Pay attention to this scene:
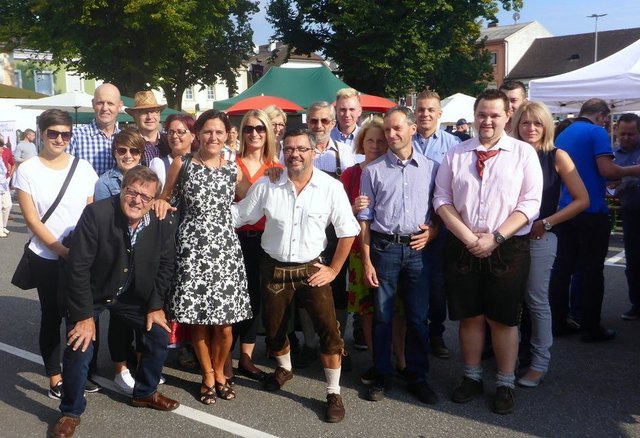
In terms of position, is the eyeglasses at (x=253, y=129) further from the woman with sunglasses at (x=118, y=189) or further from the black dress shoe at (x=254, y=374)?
the black dress shoe at (x=254, y=374)

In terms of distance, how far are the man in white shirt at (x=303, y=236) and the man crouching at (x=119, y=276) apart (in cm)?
56

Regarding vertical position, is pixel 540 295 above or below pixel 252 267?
below

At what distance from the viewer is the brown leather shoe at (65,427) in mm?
3590

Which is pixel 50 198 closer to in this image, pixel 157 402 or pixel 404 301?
pixel 157 402

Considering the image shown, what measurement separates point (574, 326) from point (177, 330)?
3.35m

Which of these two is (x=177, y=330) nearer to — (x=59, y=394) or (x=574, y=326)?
(x=59, y=394)

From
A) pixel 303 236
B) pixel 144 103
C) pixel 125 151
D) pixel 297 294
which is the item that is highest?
pixel 144 103

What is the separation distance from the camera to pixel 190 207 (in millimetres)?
3881

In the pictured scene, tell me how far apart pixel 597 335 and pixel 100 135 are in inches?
167

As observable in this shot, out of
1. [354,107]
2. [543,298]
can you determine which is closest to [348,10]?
[354,107]

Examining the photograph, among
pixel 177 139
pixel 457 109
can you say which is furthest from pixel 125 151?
pixel 457 109

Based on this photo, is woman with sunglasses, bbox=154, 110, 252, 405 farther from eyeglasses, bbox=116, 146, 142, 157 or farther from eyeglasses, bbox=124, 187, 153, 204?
eyeglasses, bbox=116, 146, 142, 157

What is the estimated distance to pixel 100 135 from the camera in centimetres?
481

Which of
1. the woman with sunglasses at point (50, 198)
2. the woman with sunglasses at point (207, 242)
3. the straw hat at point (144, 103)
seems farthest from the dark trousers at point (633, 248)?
the woman with sunglasses at point (50, 198)
